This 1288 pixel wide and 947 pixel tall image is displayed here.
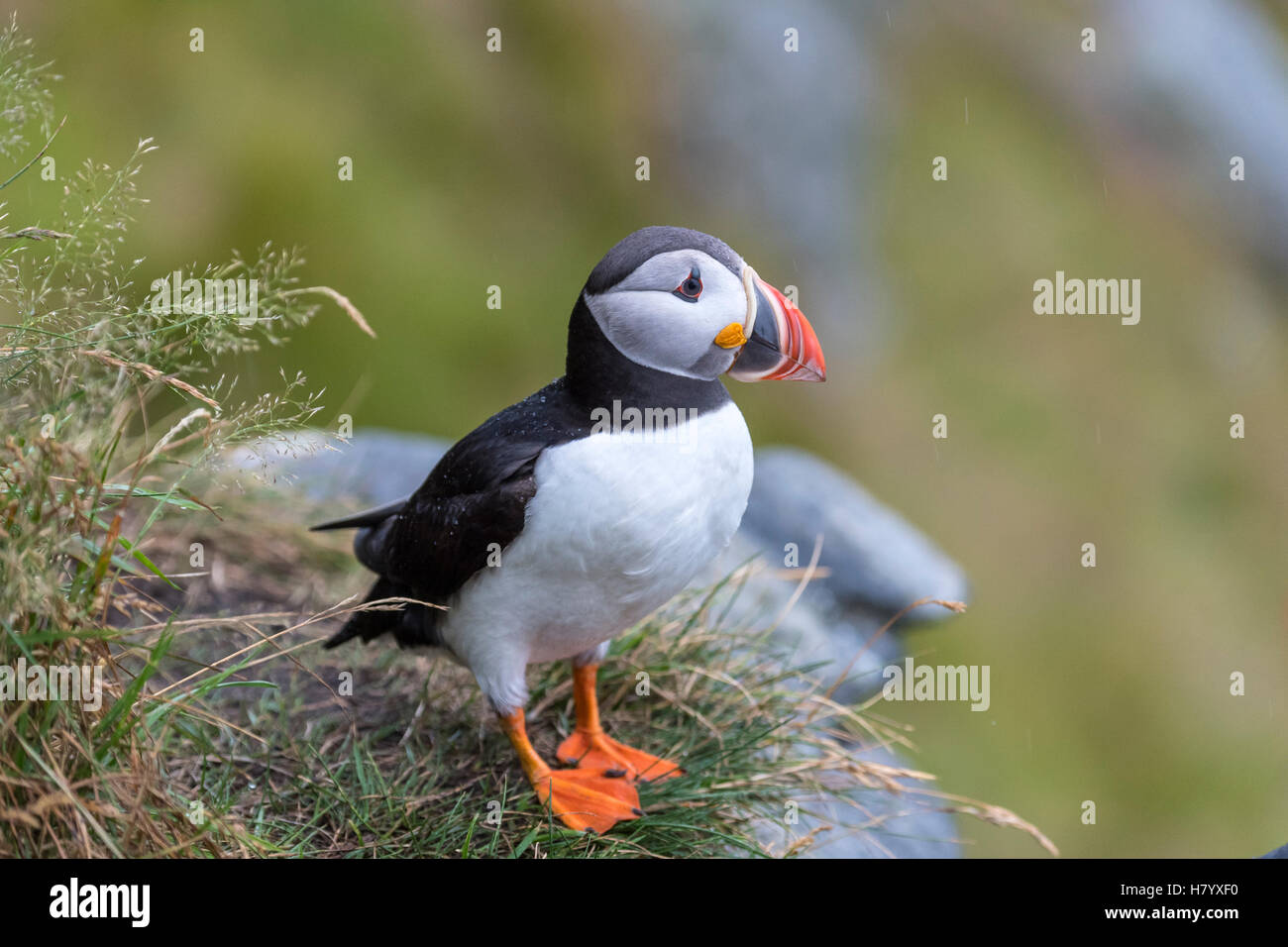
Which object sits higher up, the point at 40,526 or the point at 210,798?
the point at 40,526

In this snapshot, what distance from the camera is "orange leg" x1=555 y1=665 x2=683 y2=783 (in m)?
2.79

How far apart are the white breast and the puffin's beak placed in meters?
0.13

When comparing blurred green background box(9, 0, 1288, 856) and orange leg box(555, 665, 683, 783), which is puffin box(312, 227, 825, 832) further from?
blurred green background box(9, 0, 1288, 856)

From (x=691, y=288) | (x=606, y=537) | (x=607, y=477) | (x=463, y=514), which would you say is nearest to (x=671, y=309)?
(x=691, y=288)

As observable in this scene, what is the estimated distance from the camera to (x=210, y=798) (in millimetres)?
2471

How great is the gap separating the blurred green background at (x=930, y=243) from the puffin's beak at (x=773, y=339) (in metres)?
3.09

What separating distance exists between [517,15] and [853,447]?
3.47 m

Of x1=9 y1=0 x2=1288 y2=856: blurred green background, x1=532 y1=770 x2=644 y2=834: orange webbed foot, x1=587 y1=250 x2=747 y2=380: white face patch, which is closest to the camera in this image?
x1=587 y1=250 x2=747 y2=380: white face patch

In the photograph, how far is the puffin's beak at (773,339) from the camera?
237 centimetres

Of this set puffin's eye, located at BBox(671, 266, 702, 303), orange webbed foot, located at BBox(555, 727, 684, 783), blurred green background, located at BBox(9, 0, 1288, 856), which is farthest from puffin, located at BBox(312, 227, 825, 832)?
blurred green background, located at BBox(9, 0, 1288, 856)

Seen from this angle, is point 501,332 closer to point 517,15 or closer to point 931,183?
point 517,15

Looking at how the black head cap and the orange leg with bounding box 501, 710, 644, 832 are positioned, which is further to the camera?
the orange leg with bounding box 501, 710, 644, 832
